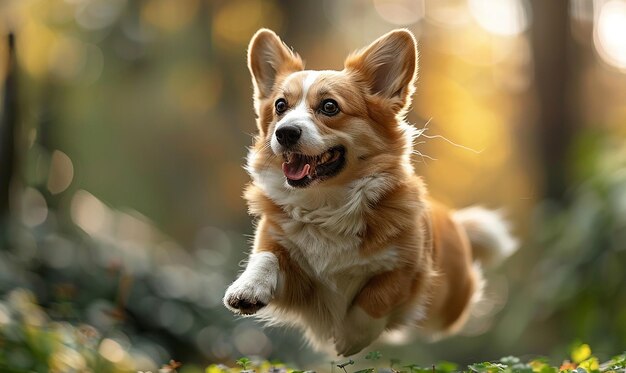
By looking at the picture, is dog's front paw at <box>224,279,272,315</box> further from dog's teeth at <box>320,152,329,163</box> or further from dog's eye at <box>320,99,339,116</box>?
dog's eye at <box>320,99,339,116</box>

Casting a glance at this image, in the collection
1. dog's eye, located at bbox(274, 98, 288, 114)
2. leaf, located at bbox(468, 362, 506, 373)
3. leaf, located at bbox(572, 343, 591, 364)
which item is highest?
dog's eye, located at bbox(274, 98, 288, 114)

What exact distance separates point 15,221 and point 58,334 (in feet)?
10.6

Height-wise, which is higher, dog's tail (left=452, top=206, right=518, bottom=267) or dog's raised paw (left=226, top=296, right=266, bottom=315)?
dog's tail (left=452, top=206, right=518, bottom=267)

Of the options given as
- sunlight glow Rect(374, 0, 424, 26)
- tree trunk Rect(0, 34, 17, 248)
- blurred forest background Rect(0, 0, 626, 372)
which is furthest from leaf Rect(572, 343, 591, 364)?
sunlight glow Rect(374, 0, 424, 26)

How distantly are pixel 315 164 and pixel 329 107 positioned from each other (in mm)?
268

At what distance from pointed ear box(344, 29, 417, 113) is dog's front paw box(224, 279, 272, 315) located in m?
1.15

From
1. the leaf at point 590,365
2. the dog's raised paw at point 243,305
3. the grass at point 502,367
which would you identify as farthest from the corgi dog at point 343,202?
the leaf at point 590,365

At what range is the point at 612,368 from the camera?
3238 mm

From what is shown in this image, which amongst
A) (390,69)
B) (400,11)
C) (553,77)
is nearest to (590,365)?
(390,69)

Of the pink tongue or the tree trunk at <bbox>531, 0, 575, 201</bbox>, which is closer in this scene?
the pink tongue

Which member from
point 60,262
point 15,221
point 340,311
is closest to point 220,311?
point 60,262

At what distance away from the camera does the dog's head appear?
138 inches

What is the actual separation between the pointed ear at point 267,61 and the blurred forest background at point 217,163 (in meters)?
0.91

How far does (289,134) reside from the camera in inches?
134
